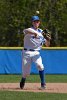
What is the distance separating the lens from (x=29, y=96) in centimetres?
922

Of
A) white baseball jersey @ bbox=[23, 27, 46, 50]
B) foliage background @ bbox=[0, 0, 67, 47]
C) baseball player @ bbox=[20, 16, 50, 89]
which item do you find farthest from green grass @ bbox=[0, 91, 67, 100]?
foliage background @ bbox=[0, 0, 67, 47]

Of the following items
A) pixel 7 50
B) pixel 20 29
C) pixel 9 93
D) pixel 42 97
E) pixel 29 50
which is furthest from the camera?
pixel 20 29

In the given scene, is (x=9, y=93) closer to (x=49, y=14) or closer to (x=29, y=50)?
(x=29, y=50)

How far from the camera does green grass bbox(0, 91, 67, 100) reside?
8.96 m

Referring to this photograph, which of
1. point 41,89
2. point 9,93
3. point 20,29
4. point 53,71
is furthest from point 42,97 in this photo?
point 20,29

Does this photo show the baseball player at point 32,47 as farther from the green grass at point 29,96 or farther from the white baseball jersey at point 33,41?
the green grass at point 29,96

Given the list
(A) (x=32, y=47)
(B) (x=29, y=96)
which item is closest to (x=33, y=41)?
(A) (x=32, y=47)

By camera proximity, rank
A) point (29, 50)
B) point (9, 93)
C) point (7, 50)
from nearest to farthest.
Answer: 1. point (9, 93)
2. point (29, 50)
3. point (7, 50)

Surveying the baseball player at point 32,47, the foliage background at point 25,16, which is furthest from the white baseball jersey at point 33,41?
the foliage background at point 25,16

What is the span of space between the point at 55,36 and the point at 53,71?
1084cm

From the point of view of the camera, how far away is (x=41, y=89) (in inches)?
423

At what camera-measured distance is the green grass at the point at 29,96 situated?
8961mm

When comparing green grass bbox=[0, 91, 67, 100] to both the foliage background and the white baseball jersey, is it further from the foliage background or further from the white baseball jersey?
the foliage background

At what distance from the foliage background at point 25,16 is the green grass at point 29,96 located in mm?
17166
